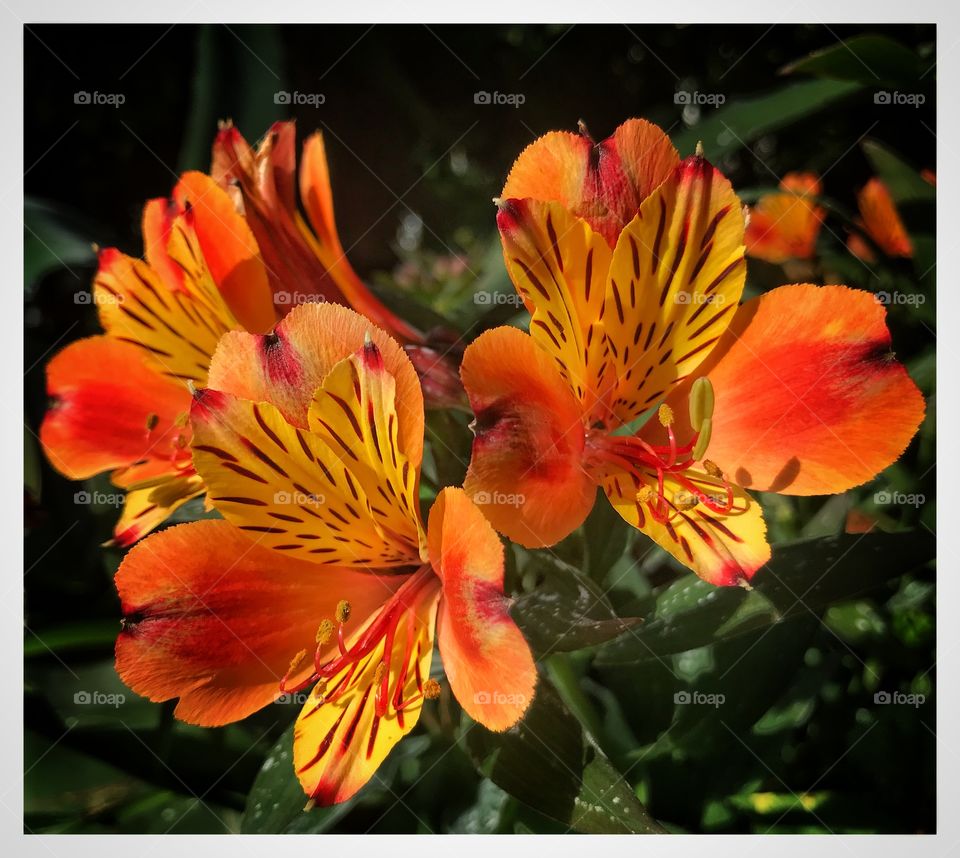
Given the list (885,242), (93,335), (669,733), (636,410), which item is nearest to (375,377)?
(636,410)

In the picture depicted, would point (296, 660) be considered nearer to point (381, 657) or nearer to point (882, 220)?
point (381, 657)

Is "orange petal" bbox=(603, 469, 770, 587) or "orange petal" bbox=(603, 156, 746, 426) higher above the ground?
"orange petal" bbox=(603, 156, 746, 426)

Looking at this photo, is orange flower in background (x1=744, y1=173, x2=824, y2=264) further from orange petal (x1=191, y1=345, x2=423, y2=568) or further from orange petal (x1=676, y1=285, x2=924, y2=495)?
orange petal (x1=191, y1=345, x2=423, y2=568)

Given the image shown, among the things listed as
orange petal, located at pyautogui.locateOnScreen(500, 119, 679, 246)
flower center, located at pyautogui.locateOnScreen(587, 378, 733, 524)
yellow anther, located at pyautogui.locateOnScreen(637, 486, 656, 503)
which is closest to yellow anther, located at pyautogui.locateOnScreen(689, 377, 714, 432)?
flower center, located at pyautogui.locateOnScreen(587, 378, 733, 524)

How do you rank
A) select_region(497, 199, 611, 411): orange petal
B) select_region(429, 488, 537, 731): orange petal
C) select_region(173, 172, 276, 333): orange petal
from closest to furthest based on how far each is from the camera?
select_region(429, 488, 537, 731): orange petal < select_region(497, 199, 611, 411): orange petal < select_region(173, 172, 276, 333): orange petal

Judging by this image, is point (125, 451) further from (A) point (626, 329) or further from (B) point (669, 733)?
(B) point (669, 733)

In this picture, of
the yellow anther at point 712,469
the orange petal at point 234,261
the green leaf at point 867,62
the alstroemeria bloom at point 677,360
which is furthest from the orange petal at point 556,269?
the green leaf at point 867,62
